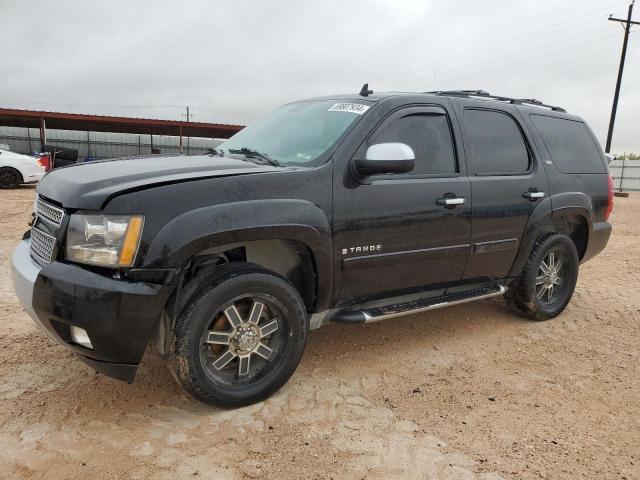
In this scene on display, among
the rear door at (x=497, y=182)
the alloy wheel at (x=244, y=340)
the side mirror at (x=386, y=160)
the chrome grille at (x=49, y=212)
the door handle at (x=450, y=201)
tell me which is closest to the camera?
the chrome grille at (x=49, y=212)

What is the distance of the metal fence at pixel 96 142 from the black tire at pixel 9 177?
614 inches

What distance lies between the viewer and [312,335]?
4230 millimetres

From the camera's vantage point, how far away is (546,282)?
Answer: 474cm

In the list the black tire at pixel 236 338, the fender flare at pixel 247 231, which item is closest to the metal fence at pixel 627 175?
the fender flare at pixel 247 231

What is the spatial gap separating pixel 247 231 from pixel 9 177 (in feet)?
46.6

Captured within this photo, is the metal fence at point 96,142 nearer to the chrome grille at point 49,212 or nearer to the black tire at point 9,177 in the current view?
the black tire at point 9,177

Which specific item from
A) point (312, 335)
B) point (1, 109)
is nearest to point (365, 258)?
point (312, 335)

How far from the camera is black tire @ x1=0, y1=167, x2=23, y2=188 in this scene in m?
14.3

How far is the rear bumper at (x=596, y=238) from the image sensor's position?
496cm

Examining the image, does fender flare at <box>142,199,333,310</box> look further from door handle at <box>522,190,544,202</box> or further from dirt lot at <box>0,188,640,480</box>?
door handle at <box>522,190,544,202</box>

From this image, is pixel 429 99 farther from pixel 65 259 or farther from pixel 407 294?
pixel 65 259

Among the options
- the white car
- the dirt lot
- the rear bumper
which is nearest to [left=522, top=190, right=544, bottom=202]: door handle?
the rear bumper

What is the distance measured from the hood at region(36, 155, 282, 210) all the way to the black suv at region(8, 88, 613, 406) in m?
0.01

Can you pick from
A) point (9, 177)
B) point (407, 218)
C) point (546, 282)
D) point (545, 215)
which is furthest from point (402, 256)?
point (9, 177)
